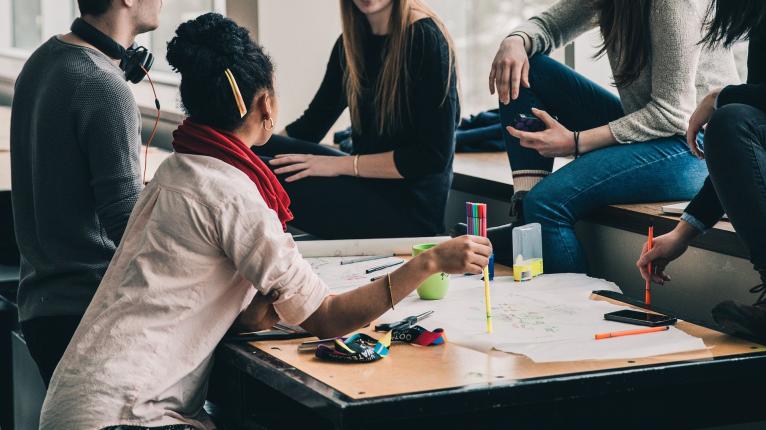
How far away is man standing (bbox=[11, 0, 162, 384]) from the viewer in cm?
177

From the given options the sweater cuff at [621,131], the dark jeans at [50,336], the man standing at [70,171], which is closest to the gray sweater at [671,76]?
the sweater cuff at [621,131]

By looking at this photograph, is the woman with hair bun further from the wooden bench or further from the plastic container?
the wooden bench

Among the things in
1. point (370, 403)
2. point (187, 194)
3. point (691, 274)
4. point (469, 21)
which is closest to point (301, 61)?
point (469, 21)

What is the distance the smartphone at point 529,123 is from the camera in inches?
89.2

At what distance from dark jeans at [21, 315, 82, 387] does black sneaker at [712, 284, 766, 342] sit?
3.59 ft

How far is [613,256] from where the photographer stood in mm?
2336

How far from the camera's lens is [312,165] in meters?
2.65

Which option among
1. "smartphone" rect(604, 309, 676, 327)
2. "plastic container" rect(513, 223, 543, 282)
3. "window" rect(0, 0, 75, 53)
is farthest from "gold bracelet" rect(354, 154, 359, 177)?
"window" rect(0, 0, 75, 53)

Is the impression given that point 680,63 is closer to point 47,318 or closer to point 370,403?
point 370,403

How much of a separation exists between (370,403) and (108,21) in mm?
1001

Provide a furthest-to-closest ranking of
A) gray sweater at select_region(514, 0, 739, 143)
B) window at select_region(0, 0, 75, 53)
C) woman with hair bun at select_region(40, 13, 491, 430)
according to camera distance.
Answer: window at select_region(0, 0, 75, 53)
gray sweater at select_region(514, 0, 739, 143)
woman with hair bun at select_region(40, 13, 491, 430)

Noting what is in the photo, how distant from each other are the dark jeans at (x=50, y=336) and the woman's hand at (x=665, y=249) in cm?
104

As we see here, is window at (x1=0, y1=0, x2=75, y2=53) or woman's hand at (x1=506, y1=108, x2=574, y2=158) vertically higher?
window at (x1=0, y1=0, x2=75, y2=53)

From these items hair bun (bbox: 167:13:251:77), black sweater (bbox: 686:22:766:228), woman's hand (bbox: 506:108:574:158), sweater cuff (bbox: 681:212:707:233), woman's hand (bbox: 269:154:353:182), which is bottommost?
sweater cuff (bbox: 681:212:707:233)
